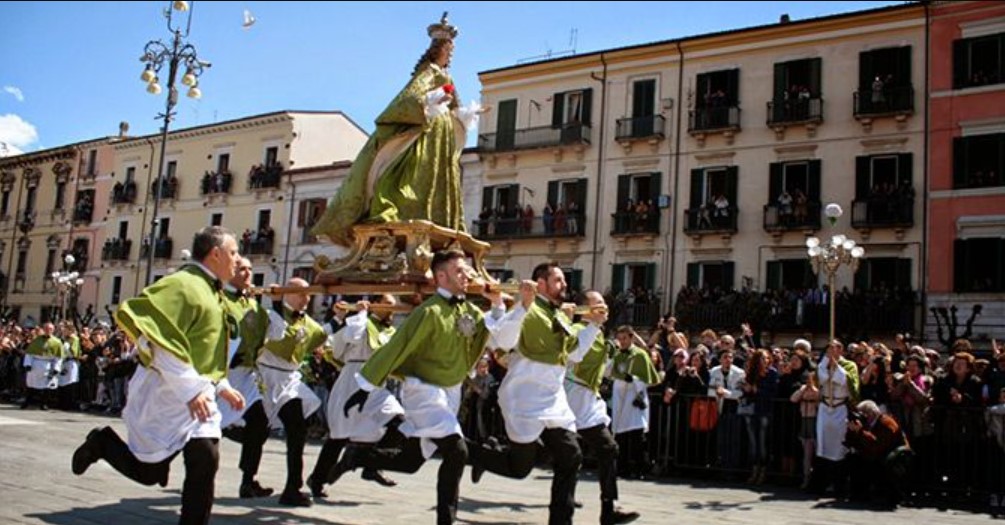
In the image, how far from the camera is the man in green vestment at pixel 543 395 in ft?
24.3

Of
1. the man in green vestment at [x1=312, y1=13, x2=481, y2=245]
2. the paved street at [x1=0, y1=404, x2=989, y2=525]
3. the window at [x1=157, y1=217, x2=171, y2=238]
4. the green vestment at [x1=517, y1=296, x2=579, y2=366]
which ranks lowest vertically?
the paved street at [x1=0, y1=404, x2=989, y2=525]

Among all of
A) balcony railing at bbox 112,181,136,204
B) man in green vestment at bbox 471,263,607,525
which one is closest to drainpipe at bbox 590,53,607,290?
man in green vestment at bbox 471,263,607,525

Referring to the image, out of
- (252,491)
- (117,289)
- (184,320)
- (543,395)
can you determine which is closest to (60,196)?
(117,289)

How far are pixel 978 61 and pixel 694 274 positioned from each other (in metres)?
10.1

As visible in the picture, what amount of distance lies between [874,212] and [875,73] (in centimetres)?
428

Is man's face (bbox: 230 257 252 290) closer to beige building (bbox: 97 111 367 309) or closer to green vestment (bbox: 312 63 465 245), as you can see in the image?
green vestment (bbox: 312 63 465 245)

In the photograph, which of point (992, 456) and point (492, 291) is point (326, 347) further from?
point (992, 456)

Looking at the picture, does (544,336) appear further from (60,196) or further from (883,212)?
(60,196)

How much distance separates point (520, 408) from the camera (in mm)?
7539

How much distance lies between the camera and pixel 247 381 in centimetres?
854

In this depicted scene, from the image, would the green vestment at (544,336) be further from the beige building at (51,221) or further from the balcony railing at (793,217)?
the beige building at (51,221)

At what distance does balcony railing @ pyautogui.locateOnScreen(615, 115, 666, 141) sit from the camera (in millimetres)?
32156

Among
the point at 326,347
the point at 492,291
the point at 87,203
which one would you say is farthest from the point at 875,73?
the point at 87,203

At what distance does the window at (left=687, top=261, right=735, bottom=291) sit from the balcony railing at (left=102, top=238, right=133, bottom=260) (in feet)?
97.2
